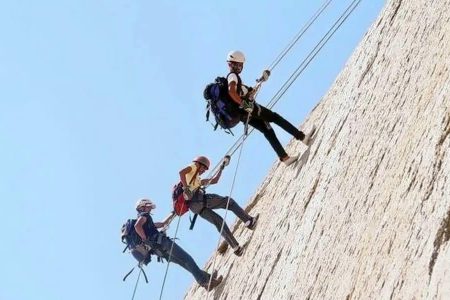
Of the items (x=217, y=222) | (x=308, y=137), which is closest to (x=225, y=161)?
(x=217, y=222)

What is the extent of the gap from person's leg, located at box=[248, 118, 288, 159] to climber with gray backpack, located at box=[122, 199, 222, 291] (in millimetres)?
2249

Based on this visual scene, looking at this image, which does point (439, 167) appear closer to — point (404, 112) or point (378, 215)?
point (378, 215)

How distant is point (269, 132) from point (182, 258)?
8.32ft

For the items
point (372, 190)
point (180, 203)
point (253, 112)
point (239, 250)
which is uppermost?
point (253, 112)

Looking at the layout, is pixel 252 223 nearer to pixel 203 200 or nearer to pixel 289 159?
pixel 203 200

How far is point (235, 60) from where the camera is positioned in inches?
496

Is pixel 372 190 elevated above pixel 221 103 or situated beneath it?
situated beneath

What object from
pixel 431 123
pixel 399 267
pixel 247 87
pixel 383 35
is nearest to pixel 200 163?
pixel 247 87

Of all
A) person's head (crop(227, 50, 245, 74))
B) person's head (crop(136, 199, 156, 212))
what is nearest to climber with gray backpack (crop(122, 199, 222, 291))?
person's head (crop(136, 199, 156, 212))

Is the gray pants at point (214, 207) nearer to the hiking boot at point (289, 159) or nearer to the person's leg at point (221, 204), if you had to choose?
the person's leg at point (221, 204)

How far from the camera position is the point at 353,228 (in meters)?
8.61

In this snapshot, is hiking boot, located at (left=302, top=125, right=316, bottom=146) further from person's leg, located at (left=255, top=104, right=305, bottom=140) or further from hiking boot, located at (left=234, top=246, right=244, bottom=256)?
hiking boot, located at (left=234, top=246, right=244, bottom=256)

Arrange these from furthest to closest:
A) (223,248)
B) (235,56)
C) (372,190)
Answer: (223,248)
(235,56)
(372,190)

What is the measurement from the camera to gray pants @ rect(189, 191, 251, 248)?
43.4 ft
